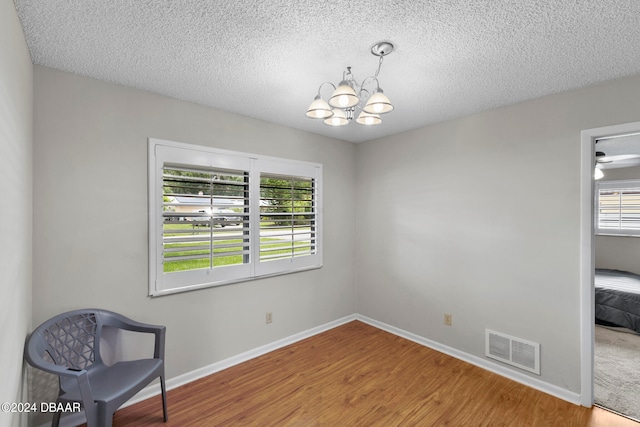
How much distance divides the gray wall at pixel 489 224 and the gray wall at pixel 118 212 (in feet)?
4.68

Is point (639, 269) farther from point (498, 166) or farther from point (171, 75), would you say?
point (171, 75)

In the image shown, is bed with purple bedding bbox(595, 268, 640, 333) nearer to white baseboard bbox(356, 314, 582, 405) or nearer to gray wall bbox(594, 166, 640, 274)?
gray wall bbox(594, 166, 640, 274)

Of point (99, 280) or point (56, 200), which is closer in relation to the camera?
point (56, 200)

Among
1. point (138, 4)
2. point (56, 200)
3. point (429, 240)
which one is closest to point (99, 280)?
point (56, 200)

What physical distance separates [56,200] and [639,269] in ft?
23.1

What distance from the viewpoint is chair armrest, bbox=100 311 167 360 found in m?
2.09

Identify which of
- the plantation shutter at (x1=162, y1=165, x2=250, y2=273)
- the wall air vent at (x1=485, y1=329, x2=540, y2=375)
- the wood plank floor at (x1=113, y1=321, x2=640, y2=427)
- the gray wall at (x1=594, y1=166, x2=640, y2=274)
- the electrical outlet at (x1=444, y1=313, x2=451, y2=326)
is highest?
the plantation shutter at (x1=162, y1=165, x2=250, y2=273)

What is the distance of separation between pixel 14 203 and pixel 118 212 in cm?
84

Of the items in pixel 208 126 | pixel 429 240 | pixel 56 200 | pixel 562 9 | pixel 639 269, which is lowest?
pixel 639 269

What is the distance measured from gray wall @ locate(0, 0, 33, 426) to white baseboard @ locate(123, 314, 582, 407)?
36.0 inches

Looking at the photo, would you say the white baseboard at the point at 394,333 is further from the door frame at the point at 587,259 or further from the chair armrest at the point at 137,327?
the chair armrest at the point at 137,327

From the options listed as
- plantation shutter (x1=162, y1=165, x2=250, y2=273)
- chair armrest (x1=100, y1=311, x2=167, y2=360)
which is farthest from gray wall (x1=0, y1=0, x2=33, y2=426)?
plantation shutter (x1=162, y1=165, x2=250, y2=273)

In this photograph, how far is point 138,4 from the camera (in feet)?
4.50

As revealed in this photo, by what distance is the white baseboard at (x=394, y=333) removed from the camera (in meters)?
2.32
